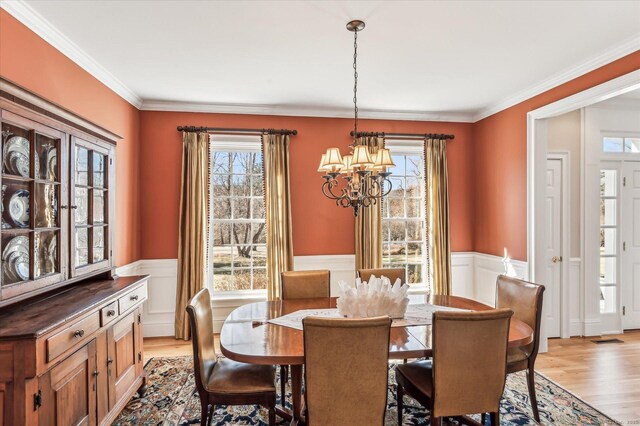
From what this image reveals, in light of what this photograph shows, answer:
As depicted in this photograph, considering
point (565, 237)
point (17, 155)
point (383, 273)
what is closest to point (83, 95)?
point (17, 155)

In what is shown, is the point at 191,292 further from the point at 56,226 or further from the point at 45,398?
the point at 45,398

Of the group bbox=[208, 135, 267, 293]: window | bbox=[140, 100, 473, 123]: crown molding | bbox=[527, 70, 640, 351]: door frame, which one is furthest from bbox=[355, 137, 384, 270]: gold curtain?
bbox=[527, 70, 640, 351]: door frame

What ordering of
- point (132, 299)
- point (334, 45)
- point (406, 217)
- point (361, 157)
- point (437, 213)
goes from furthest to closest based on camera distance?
point (406, 217) → point (437, 213) → point (334, 45) → point (132, 299) → point (361, 157)

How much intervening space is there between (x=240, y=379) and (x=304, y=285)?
120 cm

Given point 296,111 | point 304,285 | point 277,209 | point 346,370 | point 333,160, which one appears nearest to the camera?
point 346,370

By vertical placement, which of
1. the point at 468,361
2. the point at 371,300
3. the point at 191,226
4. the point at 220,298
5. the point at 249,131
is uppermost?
the point at 249,131

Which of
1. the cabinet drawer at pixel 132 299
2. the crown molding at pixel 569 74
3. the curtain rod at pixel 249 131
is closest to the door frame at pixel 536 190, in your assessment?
the crown molding at pixel 569 74

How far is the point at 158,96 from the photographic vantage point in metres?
4.16

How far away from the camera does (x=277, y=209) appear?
4.50 meters

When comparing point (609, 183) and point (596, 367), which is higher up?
point (609, 183)

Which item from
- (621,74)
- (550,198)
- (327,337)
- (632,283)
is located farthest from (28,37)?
(632,283)

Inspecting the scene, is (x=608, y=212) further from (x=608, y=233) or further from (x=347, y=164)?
(x=347, y=164)

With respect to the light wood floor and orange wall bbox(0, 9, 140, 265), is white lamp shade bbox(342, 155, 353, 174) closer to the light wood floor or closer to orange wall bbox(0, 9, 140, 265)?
orange wall bbox(0, 9, 140, 265)

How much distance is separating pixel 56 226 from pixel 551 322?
4945 millimetres
